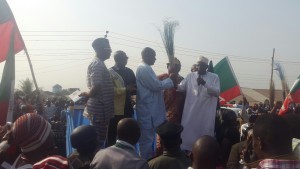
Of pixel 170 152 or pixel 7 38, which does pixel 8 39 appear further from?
pixel 170 152

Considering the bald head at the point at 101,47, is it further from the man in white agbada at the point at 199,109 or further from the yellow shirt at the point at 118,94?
the man in white agbada at the point at 199,109

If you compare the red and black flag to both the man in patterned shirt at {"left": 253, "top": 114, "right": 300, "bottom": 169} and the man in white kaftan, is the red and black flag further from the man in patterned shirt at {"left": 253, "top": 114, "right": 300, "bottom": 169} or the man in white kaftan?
the man in patterned shirt at {"left": 253, "top": 114, "right": 300, "bottom": 169}

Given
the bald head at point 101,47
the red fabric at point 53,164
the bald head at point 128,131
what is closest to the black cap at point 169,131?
the bald head at point 128,131

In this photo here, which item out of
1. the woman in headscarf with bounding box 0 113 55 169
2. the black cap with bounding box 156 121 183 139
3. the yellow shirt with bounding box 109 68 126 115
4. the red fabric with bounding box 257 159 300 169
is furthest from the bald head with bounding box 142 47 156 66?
the red fabric with bounding box 257 159 300 169

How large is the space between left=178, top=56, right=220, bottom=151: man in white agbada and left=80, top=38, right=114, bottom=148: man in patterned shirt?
151 centimetres

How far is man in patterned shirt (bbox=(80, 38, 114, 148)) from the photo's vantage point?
5.95 meters

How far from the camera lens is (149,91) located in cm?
671

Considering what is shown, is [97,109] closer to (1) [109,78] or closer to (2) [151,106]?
(1) [109,78]

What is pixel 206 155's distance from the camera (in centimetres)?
336

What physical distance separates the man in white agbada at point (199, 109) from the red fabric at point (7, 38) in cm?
294

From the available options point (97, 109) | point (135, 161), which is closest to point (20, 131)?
point (135, 161)

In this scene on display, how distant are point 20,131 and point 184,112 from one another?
3902mm

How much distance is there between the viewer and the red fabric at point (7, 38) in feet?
21.5

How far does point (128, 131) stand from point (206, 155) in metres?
1.17
